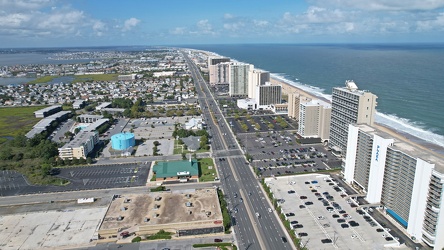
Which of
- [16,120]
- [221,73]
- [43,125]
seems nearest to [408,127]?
[43,125]

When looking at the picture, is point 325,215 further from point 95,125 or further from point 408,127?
point 95,125

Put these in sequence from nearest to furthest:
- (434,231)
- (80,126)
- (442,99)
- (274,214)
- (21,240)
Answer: (434,231)
(21,240)
(274,214)
(80,126)
(442,99)

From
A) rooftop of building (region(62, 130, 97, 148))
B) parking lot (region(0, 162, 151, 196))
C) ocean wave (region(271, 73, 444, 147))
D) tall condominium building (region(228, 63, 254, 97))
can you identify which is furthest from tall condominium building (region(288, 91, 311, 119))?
rooftop of building (region(62, 130, 97, 148))

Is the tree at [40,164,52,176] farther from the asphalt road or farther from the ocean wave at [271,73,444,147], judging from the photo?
the ocean wave at [271,73,444,147]

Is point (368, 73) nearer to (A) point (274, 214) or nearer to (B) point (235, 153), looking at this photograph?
(B) point (235, 153)

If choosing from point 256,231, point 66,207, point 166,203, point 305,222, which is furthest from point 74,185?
point 305,222

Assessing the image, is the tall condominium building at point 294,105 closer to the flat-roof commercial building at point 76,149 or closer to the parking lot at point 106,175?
the parking lot at point 106,175
